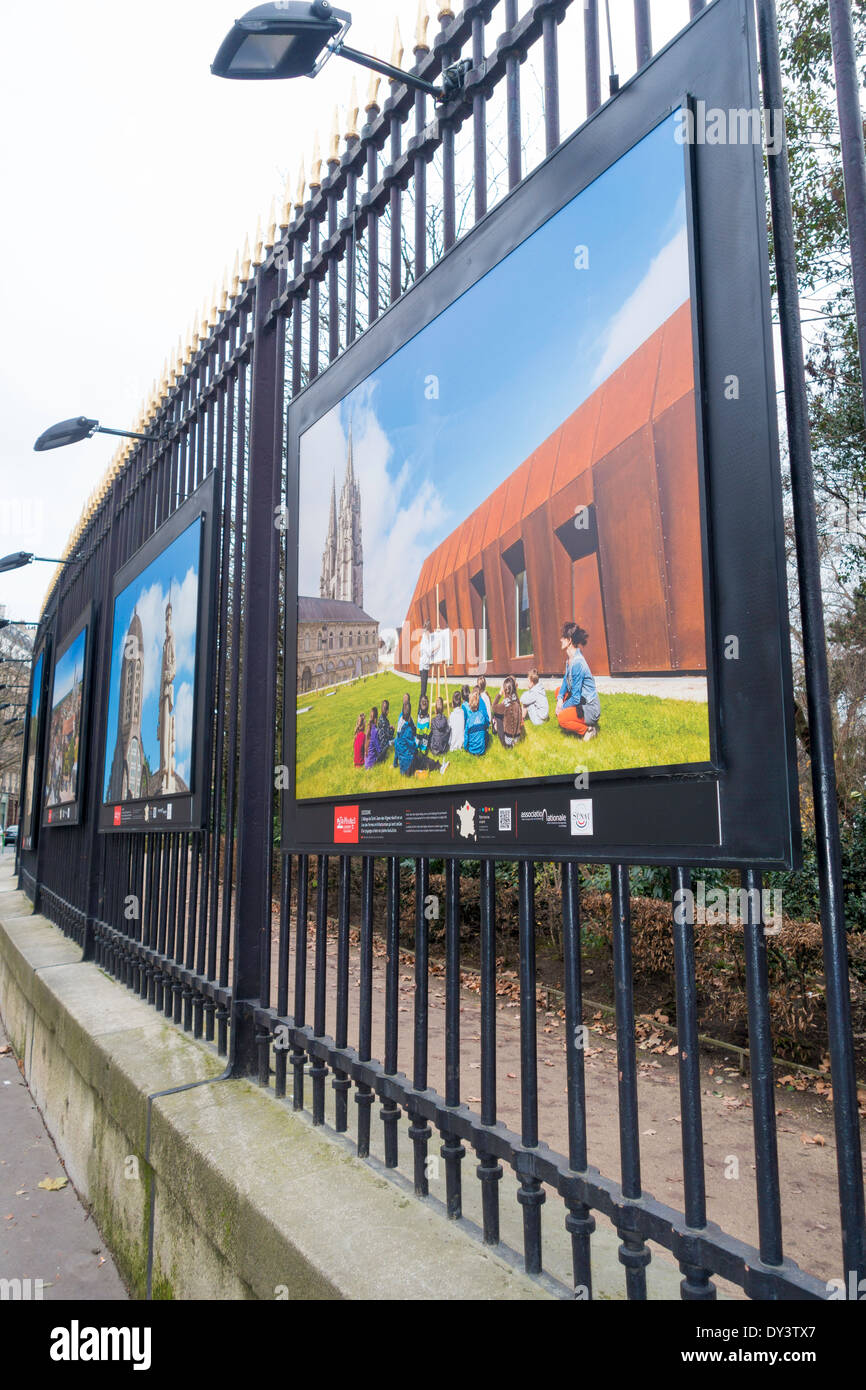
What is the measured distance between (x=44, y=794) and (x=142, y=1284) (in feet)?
23.6

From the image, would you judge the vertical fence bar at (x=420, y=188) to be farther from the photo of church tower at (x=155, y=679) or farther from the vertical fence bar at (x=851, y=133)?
the photo of church tower at (x=155, y=679)

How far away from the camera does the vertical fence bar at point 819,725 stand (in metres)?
1.36

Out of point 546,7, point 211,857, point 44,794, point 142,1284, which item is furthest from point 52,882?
point 546,7

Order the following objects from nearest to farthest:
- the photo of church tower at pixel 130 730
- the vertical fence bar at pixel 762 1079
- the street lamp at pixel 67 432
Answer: the vertical fence bar at pixel 762 1079, the photo of church tower at pixel 130 730, the street lamp at pixel 67 432

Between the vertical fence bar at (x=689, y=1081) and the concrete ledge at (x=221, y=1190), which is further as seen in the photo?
the concrete ledge at (x=221, y=1190)

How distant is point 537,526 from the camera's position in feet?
6.73

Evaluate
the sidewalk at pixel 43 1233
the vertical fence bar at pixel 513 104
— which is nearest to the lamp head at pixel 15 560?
the sidewalk at pixel 43 1233

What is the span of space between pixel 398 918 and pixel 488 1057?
0.50 m

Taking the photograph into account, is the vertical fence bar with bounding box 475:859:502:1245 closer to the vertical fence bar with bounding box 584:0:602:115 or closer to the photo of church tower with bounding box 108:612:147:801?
the vertical fence bar with bounding box 584:0:602:115

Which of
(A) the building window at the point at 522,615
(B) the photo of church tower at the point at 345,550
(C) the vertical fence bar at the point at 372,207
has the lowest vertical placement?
(A) the building window at the point at 522,615

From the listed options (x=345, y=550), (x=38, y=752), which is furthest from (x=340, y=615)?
(x=38, y=752)

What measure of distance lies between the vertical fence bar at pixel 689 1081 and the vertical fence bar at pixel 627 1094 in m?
0.10

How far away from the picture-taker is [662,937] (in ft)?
22.7
